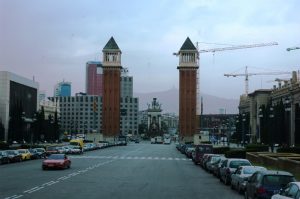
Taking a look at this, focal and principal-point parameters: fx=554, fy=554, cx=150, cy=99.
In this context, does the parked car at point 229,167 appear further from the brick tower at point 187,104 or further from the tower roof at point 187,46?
the tower roof at point 187,46

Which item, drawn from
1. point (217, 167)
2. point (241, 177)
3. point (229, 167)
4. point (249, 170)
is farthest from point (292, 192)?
point (217, 167)

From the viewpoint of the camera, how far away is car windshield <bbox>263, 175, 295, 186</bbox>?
17233 mm

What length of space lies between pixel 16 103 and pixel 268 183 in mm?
116083

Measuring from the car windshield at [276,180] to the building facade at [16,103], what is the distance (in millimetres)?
91604

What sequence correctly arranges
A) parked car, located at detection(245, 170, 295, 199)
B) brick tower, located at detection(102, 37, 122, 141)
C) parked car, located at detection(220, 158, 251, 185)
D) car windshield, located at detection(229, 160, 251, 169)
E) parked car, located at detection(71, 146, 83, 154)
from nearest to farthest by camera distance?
parked car, located at detection(245, 170, 295, 199), parked car, located at detection(220, 158, 251, 185), car windshield, located at detection(229, 160, 251, 169), parked car, located at detection(71, 146, 83, 154), brick tower, located at detection(102, 37, 122, 141)

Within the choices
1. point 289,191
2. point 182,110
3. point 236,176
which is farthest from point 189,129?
point 289,191

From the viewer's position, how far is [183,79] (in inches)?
6550

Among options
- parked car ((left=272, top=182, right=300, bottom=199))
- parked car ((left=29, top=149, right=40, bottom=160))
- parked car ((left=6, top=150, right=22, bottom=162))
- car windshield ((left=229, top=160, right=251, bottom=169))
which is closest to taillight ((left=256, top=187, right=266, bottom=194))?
parked car ((left=272, top=182, right=300, bottom=199))

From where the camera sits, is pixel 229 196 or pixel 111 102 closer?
pixel 229 196

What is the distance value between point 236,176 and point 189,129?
13916 cm

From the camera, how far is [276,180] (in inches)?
685

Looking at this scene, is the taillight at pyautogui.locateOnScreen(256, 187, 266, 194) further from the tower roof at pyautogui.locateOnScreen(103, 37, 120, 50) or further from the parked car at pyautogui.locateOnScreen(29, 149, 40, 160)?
the tower roof at pyautogui.locateOnScreen(103, 37, 120, 50)

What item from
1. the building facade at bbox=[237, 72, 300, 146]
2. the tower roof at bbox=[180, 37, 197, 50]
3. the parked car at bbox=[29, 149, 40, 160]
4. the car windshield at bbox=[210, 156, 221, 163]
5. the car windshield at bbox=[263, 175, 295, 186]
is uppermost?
the tower roof at bbox=[180, 37, 197, 50]

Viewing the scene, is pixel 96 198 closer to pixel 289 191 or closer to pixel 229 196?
pixel 229 196
